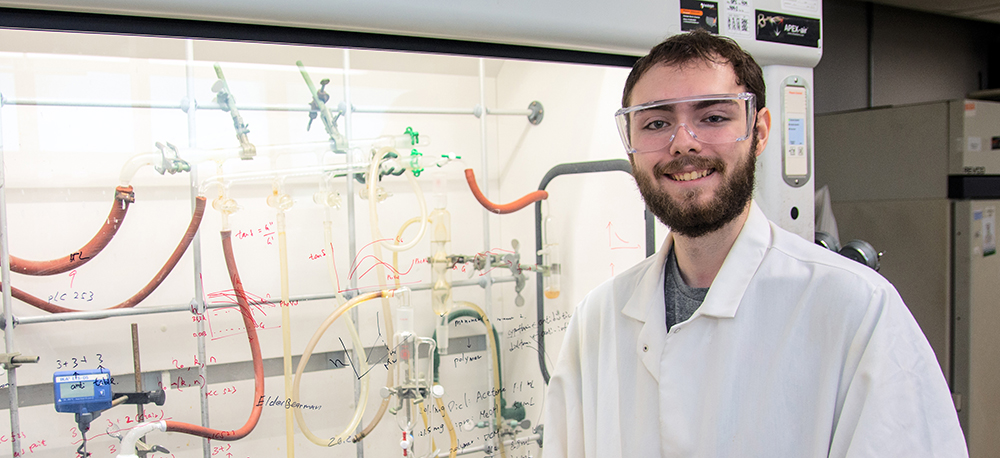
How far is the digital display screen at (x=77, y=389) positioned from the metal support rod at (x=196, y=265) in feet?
0.63

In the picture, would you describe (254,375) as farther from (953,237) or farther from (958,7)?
(958,7)

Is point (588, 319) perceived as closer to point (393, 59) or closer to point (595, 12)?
point (595, 12)

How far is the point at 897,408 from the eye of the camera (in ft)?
2.62

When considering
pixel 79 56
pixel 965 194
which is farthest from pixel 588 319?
pixel 965 194

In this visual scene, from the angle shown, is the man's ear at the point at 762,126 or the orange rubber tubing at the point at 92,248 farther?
the orange rubber tubing at the point at 92,248

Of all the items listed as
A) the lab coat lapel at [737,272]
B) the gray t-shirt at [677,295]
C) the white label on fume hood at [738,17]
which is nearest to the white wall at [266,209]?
the white label on fume hood at [738,17]

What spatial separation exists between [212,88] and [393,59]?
0.42 m

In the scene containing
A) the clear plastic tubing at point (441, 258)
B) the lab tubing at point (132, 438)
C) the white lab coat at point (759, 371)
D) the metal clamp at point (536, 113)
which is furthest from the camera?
the metal clamp at point (536, 113)

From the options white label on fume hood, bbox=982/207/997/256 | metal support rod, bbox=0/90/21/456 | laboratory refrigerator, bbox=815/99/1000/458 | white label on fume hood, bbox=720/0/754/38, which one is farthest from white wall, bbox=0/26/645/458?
white label on fume hood, bbox=982/207/997/256

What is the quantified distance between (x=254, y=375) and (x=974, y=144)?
118 inches

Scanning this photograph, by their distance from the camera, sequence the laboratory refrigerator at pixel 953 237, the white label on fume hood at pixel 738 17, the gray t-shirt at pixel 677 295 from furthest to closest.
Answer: the laboratory refrigerator at pixel 953 237 < the white label on fume hood at pixel 738 17 < the gray t-shirt at pixel 677 295

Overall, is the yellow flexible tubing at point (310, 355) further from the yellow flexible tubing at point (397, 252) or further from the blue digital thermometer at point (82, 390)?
the blue digital thermometer at point (82, 390)

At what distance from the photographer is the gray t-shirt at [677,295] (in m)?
1.07

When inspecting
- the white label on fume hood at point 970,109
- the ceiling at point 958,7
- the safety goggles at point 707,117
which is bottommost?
the safety goggles at point 707,117
